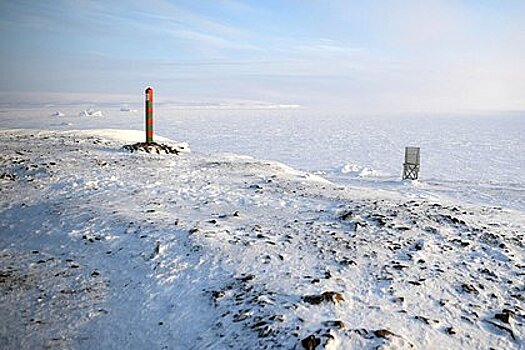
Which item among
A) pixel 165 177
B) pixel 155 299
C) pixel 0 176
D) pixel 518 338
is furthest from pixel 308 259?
pixel 0 176

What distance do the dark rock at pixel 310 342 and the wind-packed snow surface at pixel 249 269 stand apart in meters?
0.01

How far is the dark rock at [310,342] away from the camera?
3223 millimetres

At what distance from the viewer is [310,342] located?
3.26 metres

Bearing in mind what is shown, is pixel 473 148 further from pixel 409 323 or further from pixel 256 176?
pixel 409 323

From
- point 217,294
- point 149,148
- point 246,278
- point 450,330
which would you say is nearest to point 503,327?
point 450,330

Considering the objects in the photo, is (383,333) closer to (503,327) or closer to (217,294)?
(503,327)

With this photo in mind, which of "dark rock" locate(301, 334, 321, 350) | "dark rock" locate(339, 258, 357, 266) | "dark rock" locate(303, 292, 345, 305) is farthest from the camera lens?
"dark rock" locate(339, 258, 357, 266)

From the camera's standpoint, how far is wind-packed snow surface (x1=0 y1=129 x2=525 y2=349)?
3.62 metres

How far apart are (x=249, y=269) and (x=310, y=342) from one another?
1.61m

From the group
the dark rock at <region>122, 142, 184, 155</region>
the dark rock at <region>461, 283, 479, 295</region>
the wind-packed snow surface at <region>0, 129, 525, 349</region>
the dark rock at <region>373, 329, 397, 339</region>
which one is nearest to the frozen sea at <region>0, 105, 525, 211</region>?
the wind-packed snow surface at <region>0, 129, 525, 349</region>

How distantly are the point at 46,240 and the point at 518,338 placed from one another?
5.90m

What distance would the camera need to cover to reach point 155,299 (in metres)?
4.25

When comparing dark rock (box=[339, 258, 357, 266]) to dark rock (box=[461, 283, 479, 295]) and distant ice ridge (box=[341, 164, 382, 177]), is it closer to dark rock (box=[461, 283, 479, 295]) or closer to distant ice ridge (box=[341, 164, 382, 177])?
dark rock (box=[461, 283, 479, 295])

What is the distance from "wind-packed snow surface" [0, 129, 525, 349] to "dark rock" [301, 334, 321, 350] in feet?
0.03
